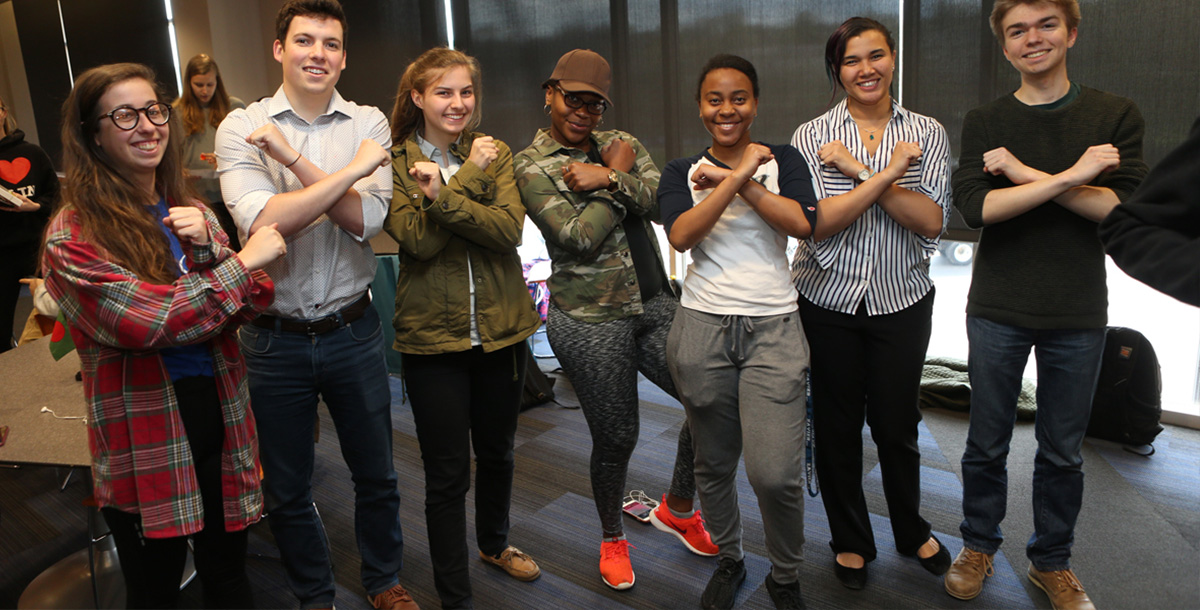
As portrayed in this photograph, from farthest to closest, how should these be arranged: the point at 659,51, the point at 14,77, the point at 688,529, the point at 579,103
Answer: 1. the point at 14,77
2. the point at 659,51
3. the point at 688,529
4. the point at 579,103

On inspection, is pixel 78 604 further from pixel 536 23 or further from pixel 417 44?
pixel 417 44

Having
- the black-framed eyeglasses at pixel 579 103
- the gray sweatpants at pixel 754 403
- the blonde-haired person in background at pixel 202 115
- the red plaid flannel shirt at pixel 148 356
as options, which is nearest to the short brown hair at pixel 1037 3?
the gray sweatpants at pixel 754 403

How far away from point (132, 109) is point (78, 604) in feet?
5.64

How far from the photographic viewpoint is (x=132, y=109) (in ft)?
4.91

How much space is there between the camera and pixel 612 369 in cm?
205

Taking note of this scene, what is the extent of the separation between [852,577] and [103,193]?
2.12 meters

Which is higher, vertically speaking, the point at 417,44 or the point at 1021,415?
the point at 417,44

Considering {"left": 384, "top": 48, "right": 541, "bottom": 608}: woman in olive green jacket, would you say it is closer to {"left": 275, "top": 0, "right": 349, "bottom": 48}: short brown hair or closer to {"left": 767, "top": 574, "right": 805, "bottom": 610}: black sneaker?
{"left": 275, "top": 0, "right": 349, "bottom": 48}: short brown hair

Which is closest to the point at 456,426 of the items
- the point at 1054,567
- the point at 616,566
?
the point at 616,566

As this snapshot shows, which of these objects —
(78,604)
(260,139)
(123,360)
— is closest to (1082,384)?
(260,139)

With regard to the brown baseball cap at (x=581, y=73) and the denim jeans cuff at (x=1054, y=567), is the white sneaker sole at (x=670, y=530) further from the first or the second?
the brown baseball cap at (x=581, y=73)

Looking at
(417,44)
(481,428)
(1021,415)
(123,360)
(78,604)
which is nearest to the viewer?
(123,360)

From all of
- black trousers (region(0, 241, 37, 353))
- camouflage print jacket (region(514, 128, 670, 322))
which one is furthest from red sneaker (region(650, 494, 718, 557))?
black trousers (region(0, 241, 37, 353))

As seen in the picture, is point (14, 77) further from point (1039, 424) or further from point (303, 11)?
point (1039, 424)
